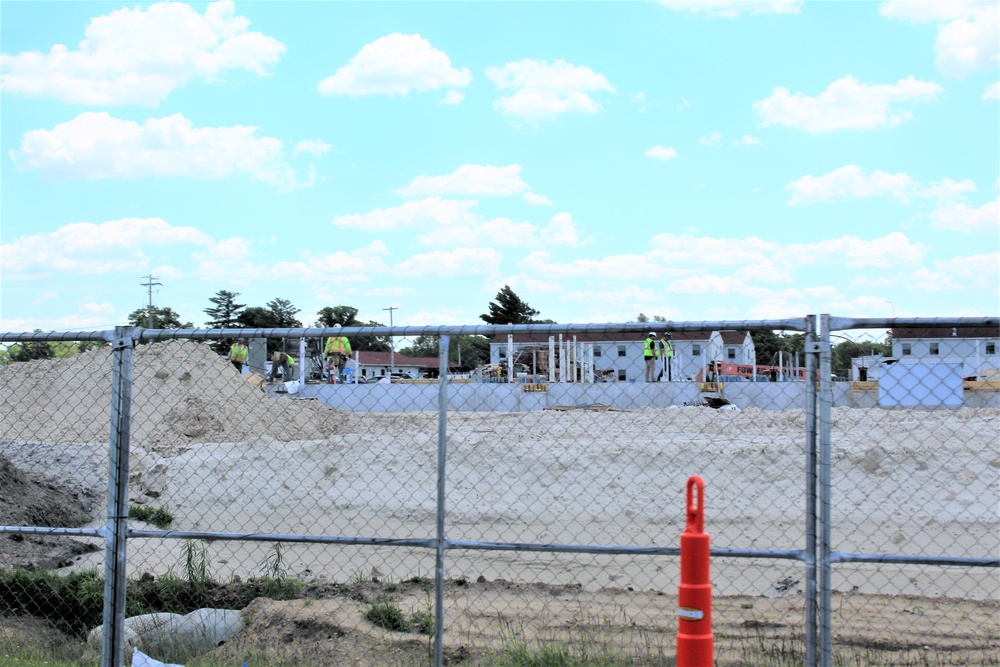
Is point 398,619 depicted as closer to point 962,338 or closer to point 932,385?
point 962,338

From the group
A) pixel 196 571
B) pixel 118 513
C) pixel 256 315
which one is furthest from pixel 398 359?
pixel 118 513

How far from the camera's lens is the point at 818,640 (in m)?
4.16

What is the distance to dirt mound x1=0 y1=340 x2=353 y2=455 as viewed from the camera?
16.7m

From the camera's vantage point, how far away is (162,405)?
1783cm

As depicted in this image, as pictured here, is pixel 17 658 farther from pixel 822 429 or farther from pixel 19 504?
pixel 19 504

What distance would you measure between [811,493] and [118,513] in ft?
11.6

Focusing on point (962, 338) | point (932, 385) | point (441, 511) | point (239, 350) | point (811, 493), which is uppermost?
point (962, 338)

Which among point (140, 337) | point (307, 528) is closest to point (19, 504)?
point (307, 528)

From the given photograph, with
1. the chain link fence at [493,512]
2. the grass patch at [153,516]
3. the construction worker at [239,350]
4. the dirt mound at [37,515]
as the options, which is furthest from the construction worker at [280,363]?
the dirt mound at [37,515]

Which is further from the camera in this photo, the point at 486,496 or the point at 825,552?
the point at 486,496

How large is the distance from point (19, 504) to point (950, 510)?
1196cm

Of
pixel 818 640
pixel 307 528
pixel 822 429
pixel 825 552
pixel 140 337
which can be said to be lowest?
pixel 307 528

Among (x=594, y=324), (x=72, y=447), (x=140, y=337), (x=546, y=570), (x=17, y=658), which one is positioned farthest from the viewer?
(x=72, y=447)

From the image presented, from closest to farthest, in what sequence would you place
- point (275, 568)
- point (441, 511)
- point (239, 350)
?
point (441, 511) < point (275, 568) < point (239, 350)
